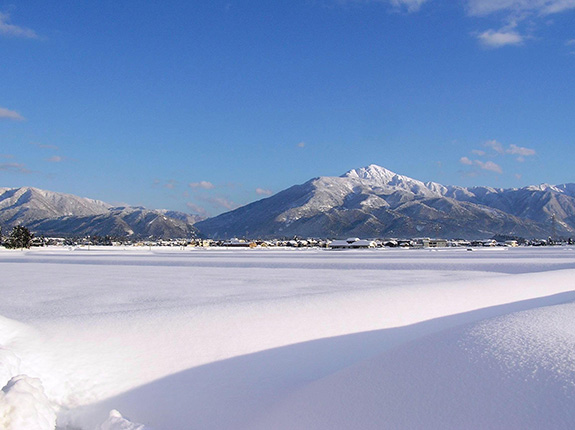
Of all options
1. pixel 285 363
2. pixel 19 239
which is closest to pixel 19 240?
pixel 19 239

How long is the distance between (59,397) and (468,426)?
6.82 meters

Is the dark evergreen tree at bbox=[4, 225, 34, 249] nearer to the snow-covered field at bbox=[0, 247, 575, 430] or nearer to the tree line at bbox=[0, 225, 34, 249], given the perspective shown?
the tree line at bbox=[0, 225, 34, 249]

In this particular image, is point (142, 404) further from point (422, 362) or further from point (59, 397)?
point (422, 362)

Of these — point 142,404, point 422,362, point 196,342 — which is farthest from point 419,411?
point 196,342

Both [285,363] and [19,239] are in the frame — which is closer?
[285,363]

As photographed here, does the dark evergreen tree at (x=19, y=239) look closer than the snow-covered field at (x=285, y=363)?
No

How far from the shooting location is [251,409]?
317 inches

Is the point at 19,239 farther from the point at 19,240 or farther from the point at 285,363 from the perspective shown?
the point at 285,363

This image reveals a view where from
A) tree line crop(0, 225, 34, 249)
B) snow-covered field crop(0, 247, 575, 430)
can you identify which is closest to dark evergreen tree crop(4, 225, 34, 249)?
tree line crop(0, 225, 34, 249)

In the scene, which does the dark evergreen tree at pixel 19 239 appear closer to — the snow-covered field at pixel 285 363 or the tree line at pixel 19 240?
the tree line at pixel 19 240

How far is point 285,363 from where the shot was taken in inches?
396

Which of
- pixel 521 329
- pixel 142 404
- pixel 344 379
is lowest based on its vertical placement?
pixel 142 404

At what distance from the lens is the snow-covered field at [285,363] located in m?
6.37

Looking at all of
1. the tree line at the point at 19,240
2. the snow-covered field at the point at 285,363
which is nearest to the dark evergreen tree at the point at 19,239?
the tree line at the point at 19,240
